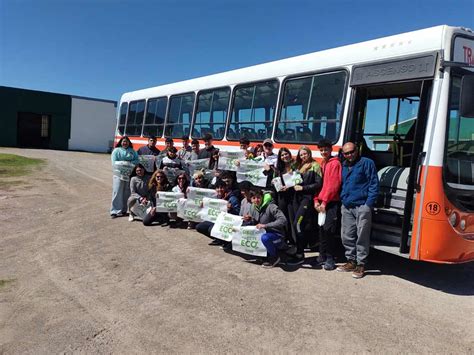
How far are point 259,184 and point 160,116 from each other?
567cm

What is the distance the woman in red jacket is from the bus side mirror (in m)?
1.74

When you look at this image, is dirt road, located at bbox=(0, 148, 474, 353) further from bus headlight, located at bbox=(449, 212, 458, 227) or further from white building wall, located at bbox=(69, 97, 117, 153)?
white building wall, located at bbox=(69, 97, 117, 153)

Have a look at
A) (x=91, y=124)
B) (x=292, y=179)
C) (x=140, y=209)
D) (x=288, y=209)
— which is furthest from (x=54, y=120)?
(x=292, y=179)

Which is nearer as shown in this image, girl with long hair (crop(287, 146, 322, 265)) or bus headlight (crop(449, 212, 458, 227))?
bus headlight (crop(449, 212, 458, 227))

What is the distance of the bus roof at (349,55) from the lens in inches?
209

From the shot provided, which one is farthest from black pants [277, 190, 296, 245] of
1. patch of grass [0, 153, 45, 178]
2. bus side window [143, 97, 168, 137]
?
patch of grass [0, 153, 45, 178]

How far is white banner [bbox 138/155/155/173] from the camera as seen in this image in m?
9.57

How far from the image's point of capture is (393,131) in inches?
291

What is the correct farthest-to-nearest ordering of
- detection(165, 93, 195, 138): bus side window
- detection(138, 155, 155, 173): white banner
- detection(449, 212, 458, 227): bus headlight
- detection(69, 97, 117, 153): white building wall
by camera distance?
detection(69, 97, 117, 153): white building wall
detection(165, 93, 195, 138): bus side window
detection(138, 155, 155, 173): white banner
detection(449, 212, 458, 227): bus headlight

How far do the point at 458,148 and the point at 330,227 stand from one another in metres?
2.02

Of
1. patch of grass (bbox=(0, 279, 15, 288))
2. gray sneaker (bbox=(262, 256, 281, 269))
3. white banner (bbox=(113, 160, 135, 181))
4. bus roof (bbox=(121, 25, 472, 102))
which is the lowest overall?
patch of grass (bbox=(0, 279, 15, 288))

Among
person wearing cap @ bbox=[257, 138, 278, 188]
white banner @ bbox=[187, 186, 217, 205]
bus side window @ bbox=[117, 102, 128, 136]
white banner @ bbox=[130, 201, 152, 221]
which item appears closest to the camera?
person wearing cap @ bbox=[257, 138, 278, 188]

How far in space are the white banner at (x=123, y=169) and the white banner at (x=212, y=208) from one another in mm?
2532

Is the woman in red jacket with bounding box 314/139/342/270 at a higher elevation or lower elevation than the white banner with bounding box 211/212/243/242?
higher
